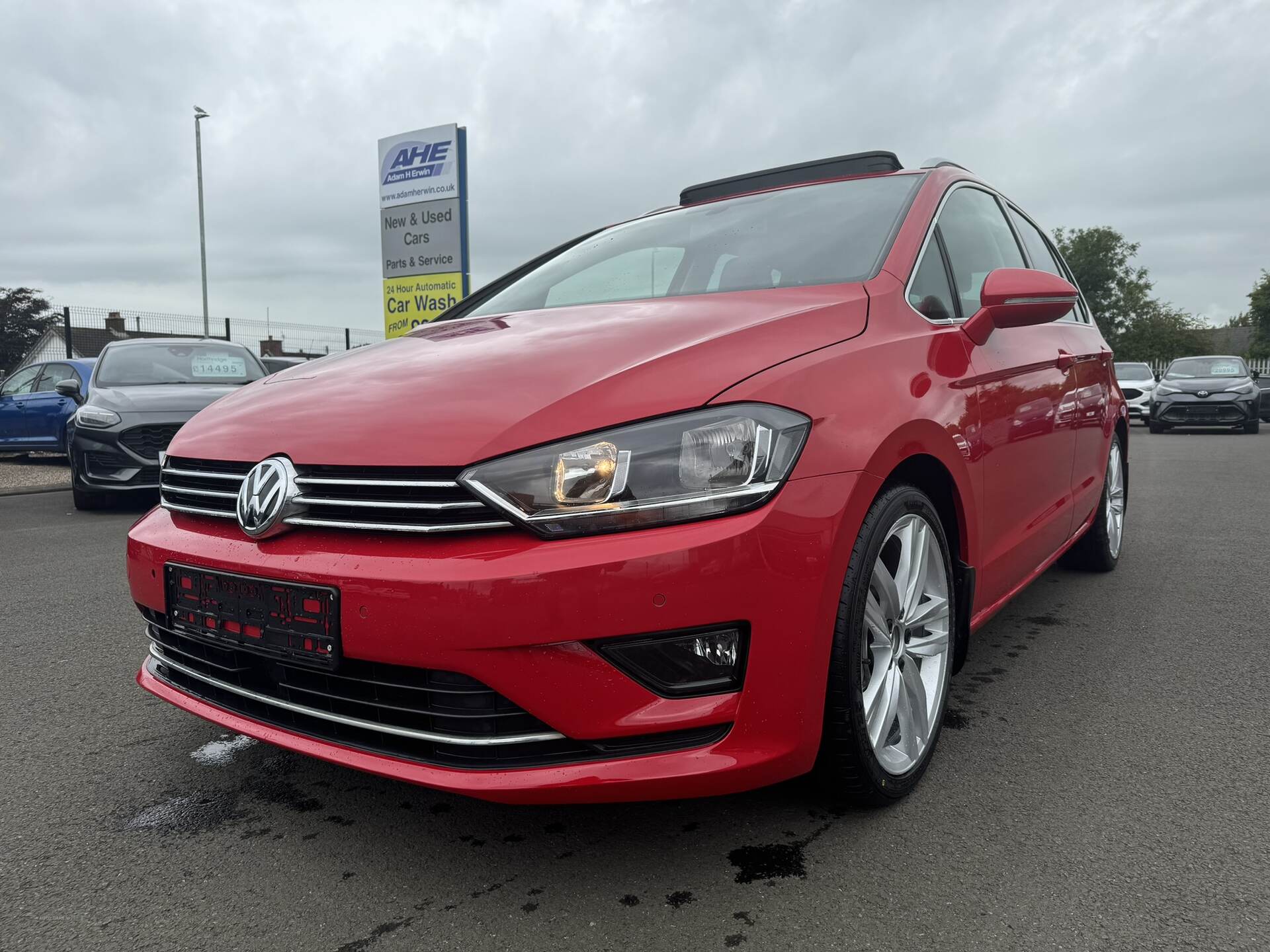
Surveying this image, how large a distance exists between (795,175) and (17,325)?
116 feet

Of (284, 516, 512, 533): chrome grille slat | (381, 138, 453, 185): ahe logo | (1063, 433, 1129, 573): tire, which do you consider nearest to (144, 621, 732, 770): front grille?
(284, 516, 512, 533): chrome grille slat

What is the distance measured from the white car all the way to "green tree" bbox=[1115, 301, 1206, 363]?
46482mm

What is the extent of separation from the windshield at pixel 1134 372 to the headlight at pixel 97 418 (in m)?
20.3

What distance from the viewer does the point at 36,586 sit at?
463 centimetres

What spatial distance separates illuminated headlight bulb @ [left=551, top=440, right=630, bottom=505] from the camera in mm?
1697

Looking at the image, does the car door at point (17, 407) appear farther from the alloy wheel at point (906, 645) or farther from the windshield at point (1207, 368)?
the windshield at point (1207, 368)

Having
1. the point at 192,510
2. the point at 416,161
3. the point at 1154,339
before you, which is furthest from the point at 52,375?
the point at 1154,339

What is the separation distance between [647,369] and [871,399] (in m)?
0.50

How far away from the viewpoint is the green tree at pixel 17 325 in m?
30.9

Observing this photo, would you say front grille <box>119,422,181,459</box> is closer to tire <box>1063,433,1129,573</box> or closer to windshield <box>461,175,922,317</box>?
windshield <box>461,175,922,317</box>

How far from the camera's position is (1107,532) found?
443cm

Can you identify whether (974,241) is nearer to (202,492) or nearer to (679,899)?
(679,899)

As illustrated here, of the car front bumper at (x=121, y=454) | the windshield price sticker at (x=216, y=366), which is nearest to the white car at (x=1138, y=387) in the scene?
the windshield price sticker at (x=216, y=366)

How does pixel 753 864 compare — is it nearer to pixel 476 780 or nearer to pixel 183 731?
pixel 476 780
